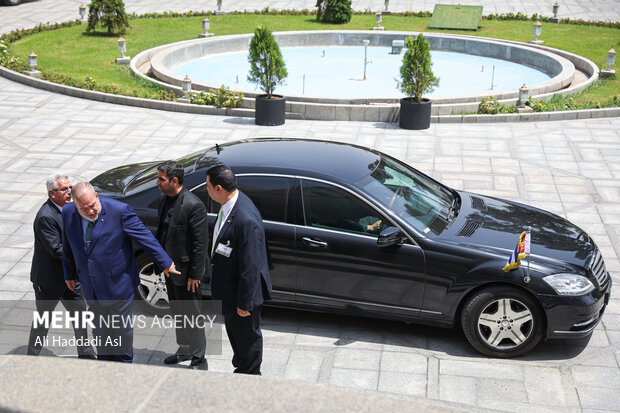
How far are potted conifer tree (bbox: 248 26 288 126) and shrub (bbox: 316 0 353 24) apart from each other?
16.0m

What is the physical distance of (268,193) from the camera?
7.14 meters

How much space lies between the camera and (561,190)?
448 inches

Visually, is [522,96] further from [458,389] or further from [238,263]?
[238,263]

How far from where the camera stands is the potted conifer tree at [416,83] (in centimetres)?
1477

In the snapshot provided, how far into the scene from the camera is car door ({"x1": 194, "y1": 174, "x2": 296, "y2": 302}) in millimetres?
6934

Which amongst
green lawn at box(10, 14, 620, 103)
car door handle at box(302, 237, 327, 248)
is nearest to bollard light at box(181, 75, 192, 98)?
green lawn at box(10, 14, 620, 103)

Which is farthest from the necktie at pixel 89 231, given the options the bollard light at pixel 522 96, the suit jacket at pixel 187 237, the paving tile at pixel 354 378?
the bollard light at pixel 522 96

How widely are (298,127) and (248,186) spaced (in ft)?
26.4

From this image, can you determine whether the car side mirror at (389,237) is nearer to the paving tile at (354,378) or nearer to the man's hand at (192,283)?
the paving tile at (354,378)

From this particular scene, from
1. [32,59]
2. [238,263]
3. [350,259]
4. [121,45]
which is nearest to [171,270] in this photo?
[238,263]

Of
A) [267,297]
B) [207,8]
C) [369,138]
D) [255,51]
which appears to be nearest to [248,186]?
[267,297]

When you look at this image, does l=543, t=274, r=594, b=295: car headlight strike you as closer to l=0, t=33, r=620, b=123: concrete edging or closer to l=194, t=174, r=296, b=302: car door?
l=194, t=174, r=296, b=302: car door

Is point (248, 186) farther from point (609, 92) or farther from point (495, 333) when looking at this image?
point (609, 92)

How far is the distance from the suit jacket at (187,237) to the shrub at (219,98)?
392 inches
